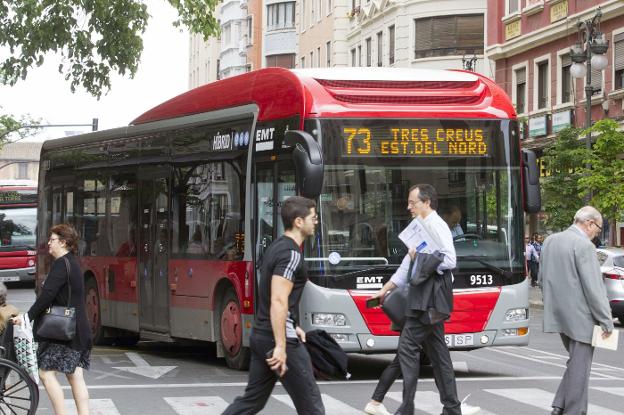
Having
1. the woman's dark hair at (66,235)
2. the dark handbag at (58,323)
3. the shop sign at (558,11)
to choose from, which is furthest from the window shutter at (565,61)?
the dark handbag at (58,323)

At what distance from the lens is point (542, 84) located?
45.1 metres

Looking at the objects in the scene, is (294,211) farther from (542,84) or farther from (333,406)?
(542,84)

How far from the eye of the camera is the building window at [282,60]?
83.2 metres

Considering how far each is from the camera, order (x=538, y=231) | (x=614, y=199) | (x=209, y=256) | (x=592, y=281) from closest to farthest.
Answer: (x=592, y=281) < (x=209, y=256) < (x=614, y=199) < (x=538, y=231)

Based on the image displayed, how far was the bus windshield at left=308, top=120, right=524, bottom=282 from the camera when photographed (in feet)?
48.0

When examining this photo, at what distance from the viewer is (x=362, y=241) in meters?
14.6

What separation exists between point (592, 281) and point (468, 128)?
465 cm

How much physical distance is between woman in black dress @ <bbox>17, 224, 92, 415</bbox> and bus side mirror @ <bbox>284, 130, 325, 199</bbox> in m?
3.35

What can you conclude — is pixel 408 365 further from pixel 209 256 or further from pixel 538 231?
pixel 538 231

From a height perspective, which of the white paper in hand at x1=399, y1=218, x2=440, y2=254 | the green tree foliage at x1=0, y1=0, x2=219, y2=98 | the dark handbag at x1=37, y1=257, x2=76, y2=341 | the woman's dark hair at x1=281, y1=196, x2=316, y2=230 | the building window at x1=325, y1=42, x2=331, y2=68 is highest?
the building window at x1=325, y1=42, x2=331, y2=68

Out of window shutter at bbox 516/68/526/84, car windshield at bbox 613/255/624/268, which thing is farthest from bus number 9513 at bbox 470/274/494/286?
window shutter at bbox 516/68/526/84

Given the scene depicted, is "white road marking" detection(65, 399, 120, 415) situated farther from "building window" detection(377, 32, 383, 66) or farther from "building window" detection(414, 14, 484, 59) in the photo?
"building window" detection(377, 32, 383, 66)

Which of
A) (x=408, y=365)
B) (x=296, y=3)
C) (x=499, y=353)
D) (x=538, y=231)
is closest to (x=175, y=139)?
(x=499, y=353)

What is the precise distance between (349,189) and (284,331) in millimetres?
6202
